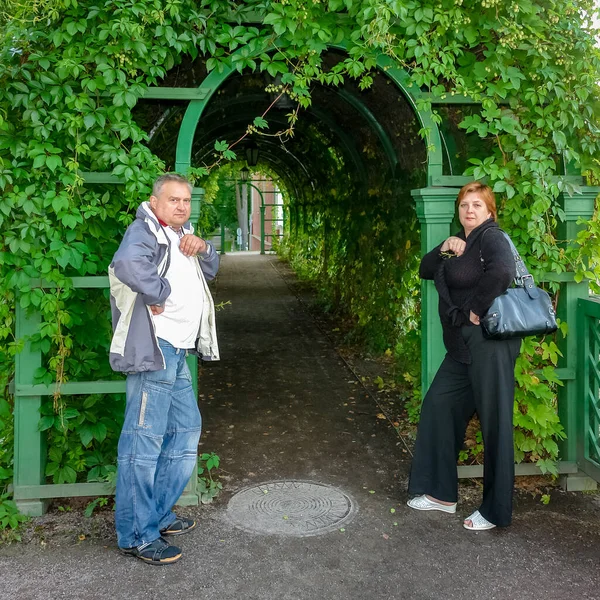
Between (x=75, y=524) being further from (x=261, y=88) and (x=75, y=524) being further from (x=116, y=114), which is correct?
(x=261, y=88)

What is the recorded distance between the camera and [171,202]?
3.35 metres

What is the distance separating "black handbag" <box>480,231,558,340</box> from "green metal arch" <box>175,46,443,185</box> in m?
0.92

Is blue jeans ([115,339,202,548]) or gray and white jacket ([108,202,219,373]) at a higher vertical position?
gray and white jacket ([108,202,219,373])

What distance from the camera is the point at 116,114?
365 centimetres

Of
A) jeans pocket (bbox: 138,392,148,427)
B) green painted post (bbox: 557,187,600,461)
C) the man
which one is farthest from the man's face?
green painted post (bbox: 557,187,600,461)

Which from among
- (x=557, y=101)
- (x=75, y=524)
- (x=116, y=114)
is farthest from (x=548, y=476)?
(x=116, y=114)

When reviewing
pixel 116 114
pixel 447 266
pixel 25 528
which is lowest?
pixel 25 528

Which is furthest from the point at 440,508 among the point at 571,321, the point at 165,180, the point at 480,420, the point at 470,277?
the point at 165,180

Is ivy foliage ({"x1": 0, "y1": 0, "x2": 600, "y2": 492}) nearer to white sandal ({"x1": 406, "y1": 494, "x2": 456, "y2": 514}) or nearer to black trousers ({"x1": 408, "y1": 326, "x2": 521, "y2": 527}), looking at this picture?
black trousers ({"x1": 408, "y1": 326, "x2": 521, "y2": 527})

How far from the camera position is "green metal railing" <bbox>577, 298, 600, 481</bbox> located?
413 centimetres

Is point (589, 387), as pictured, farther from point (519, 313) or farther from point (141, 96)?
point (141, 96)

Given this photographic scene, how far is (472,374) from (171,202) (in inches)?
74.3

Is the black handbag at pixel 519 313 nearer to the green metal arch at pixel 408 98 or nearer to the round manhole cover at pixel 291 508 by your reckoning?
the green metal arch at pixel 408 98

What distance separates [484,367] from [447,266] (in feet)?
1.98
